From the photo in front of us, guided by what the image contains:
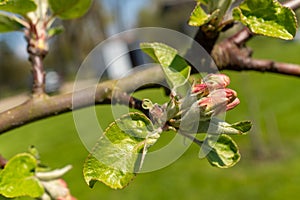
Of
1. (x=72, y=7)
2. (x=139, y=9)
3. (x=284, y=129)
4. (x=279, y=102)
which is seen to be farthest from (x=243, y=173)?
(x=139, y=9)

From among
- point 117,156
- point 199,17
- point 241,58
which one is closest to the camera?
point 117,156

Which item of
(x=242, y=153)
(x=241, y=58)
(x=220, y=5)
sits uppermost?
(x=220, y=5)

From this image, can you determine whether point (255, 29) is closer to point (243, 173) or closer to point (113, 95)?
point (113, 95)

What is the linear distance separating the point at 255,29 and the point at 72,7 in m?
0.29

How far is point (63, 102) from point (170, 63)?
5.6 inches

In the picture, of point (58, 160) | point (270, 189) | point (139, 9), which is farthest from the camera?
point (139, 9)

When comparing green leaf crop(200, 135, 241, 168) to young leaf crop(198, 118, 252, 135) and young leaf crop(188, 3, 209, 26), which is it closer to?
young leaf crop(198, 118, 252, 135)

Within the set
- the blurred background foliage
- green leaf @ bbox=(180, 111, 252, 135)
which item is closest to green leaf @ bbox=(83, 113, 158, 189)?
green leaf @ bbox=(180, 111, 252, 135)

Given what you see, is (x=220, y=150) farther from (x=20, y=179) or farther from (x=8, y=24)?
(x=8, y=24)

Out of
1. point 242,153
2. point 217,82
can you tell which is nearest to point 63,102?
point 217,82

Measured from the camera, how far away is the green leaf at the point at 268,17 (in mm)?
462

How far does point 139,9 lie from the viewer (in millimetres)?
20516

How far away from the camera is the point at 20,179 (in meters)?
0.49

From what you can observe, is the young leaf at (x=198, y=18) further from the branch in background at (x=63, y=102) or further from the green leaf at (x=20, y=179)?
the green leaf at (x=20, y=179)
